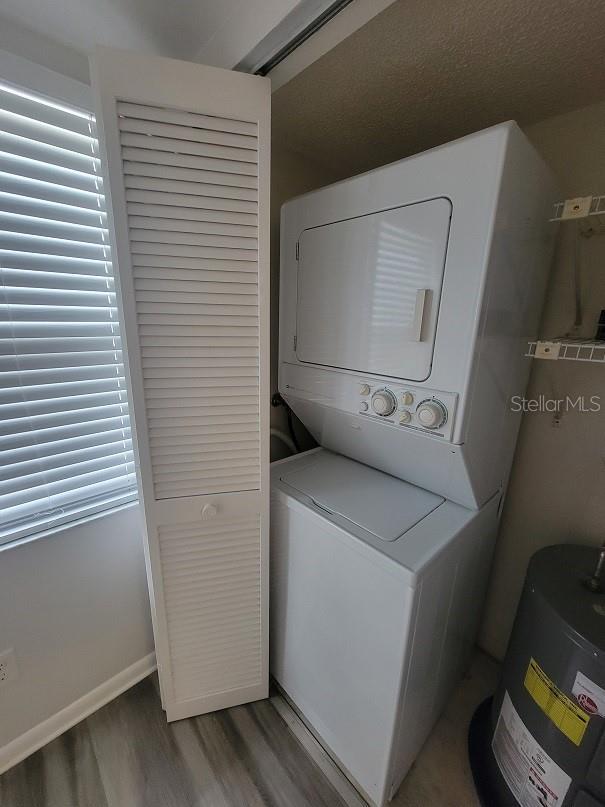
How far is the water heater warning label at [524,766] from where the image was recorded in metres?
1.15

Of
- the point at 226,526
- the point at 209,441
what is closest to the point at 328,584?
the point at 226,526

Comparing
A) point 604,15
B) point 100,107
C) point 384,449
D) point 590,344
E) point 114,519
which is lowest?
point 114,519

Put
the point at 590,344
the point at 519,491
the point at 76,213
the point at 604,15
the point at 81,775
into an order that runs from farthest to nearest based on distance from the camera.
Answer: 1. the point at 519,491
2. the point at 81,775
3. the point at 76,213
4. the point at 590,344
5. the point at 604,15

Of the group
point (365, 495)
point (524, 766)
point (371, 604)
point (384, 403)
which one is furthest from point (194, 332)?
point (524, 766)

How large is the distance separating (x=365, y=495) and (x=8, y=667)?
160 centimetres

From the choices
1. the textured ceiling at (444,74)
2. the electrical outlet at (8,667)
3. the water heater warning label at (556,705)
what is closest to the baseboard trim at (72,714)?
the electrical outlet at (8,667)

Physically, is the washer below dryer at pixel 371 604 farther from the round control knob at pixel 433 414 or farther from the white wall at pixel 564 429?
the round control knob at pixel 433 414

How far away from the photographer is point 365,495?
149 centimetres

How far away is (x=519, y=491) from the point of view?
176 centimetres

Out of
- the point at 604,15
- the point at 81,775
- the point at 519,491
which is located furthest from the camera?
the point at 519,491

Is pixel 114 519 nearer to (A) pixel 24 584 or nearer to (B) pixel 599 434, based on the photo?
(A) pixel 24 584

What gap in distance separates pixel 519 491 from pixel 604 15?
1729 millimetres

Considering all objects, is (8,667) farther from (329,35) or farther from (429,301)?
(329,35)

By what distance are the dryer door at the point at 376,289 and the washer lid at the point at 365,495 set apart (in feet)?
1.78
